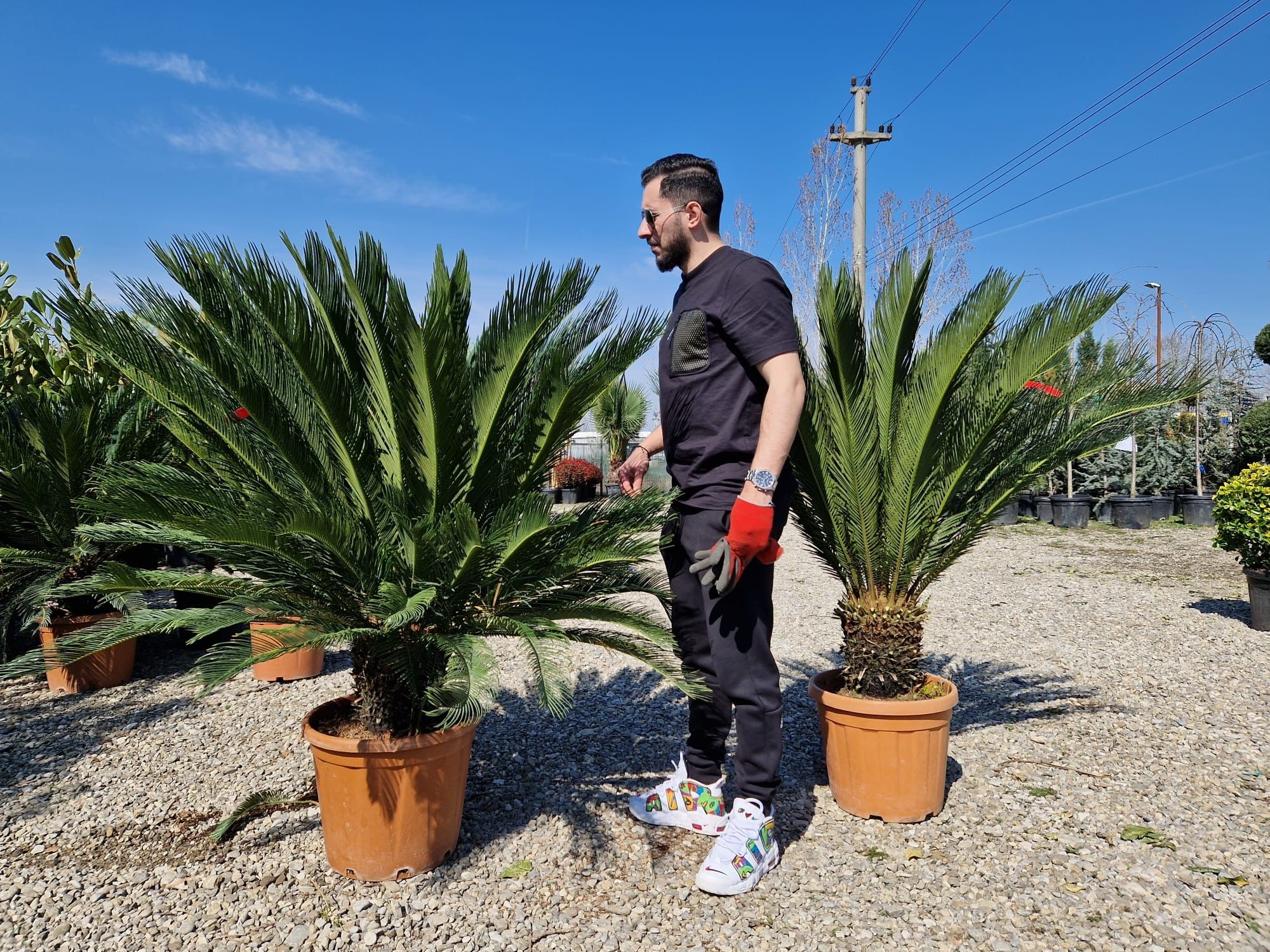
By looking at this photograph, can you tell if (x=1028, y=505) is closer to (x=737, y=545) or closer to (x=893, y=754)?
(x=893, y=754)

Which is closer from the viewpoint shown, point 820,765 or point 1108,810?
point 1108,810

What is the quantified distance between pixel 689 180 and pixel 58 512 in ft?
13.3

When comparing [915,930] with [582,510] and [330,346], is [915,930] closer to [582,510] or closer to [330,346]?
[582,510]

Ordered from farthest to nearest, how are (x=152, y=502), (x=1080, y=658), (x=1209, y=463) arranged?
(x=1209, y=463) < (x=1080, y=658) < (x=152, y=502)

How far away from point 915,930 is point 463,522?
174 cm

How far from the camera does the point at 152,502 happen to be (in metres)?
2.30

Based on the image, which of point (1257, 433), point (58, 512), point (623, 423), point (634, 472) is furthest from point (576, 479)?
point (634, 472)

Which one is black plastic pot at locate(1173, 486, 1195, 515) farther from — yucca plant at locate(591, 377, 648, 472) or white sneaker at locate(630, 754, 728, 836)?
white sneaker at locate(630, 754, 728, 836)

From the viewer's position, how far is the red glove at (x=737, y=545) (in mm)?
2270

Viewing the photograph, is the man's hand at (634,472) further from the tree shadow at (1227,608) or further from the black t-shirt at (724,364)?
the tree shadow at (1227,608)

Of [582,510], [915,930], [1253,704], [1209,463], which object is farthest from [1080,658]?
[1209,463]

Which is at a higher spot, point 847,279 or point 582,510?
point 847,279

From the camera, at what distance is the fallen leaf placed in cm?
253

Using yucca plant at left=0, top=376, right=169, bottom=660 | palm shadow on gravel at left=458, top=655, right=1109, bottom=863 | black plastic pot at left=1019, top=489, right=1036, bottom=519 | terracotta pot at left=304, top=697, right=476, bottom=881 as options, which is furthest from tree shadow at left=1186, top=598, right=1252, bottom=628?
yucca plant at left=0, top=376, right=169, bottom=660
